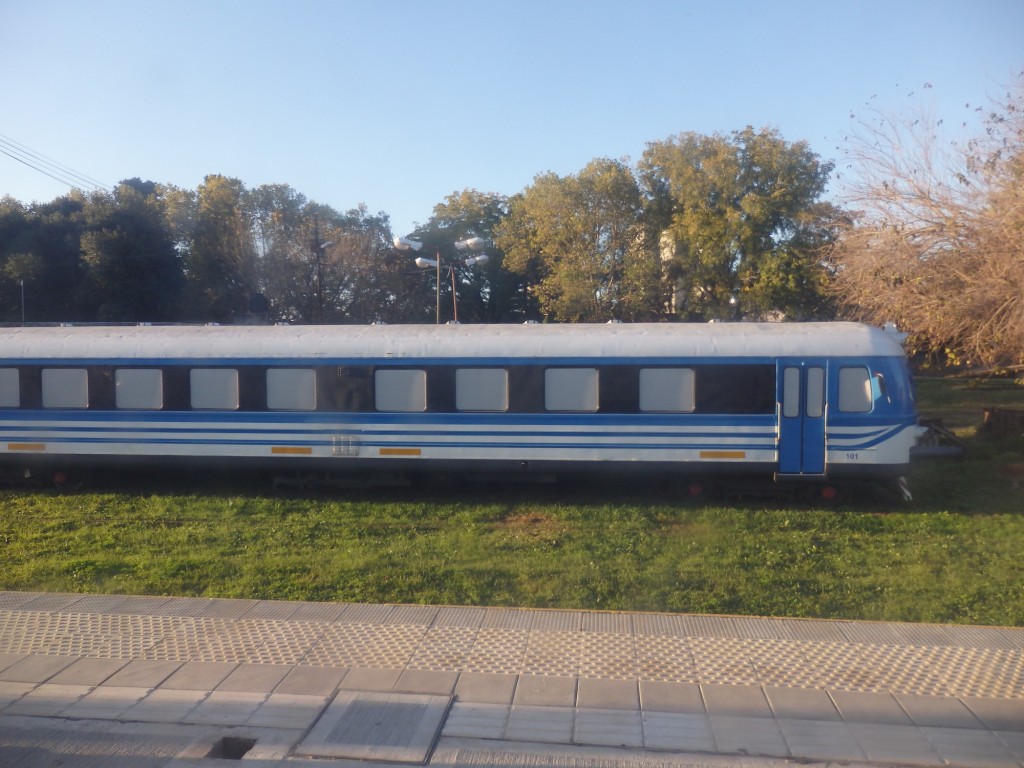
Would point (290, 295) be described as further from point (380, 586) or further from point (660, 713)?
point (660, 713)

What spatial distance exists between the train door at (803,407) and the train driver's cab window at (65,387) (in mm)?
10777

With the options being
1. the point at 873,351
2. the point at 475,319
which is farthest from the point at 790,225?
the point at 475,319

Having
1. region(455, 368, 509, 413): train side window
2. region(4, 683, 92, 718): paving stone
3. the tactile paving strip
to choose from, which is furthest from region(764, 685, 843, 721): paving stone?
region(455, 368, 509, 413): train side window

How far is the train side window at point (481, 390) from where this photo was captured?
13.0 meters

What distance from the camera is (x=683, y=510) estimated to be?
40.9 ft

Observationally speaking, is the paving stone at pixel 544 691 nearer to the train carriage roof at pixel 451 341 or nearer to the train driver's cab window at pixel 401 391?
the train carriage roof at pixel 451 341

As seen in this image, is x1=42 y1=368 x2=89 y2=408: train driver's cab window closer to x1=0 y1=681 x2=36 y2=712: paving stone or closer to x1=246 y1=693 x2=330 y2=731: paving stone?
x1=0 y1=681 x2=36 y2=712: paving stone

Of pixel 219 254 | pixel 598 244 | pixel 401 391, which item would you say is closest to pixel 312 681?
pixel 401 391

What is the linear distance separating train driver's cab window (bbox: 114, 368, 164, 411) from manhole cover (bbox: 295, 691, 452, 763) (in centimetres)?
908

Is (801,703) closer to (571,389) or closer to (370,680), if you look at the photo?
(370,680)

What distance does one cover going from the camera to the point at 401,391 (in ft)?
43.5

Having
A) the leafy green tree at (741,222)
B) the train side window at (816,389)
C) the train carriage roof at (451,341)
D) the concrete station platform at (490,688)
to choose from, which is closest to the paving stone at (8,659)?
the concrete station platform at (490,688)

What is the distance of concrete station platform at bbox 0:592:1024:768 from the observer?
17.3ft

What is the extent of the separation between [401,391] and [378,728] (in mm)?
8035
